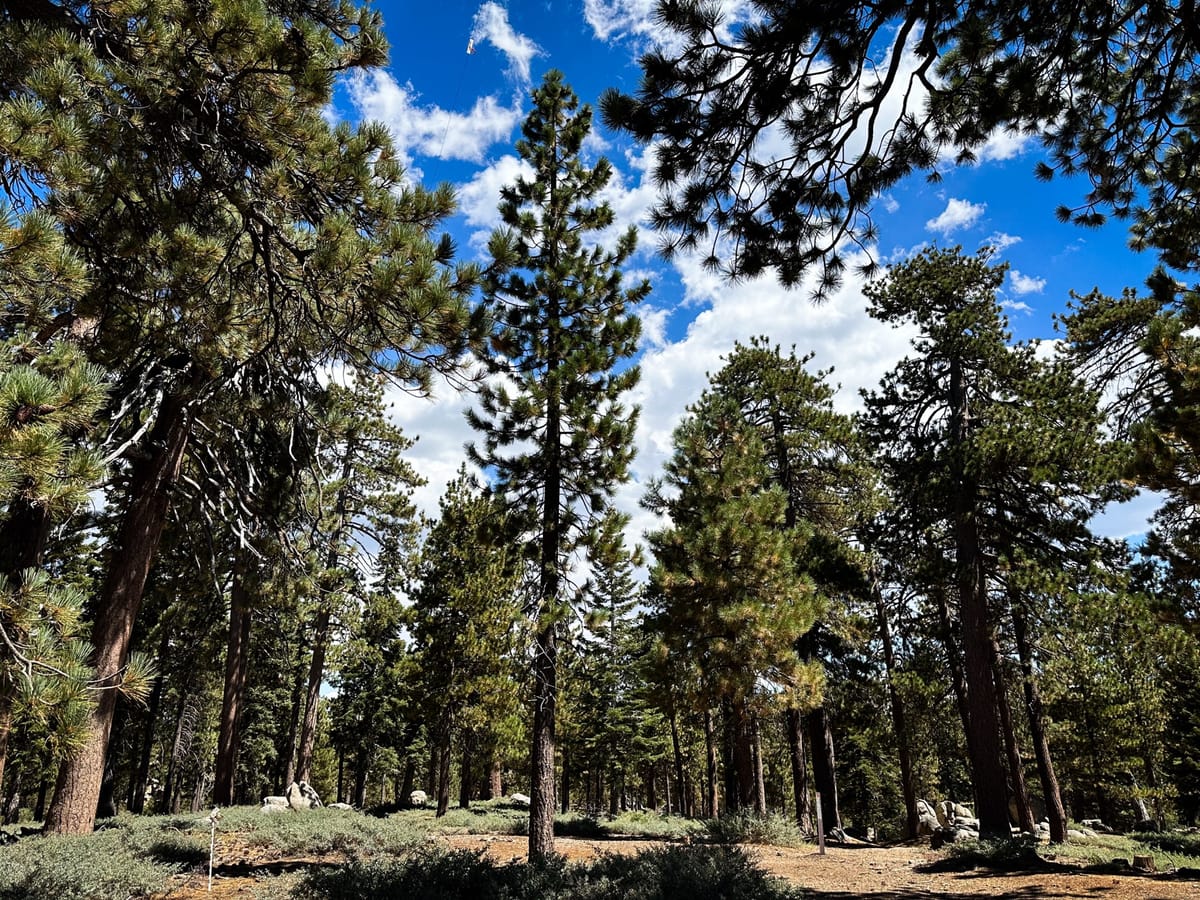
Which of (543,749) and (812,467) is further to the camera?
(812,467)

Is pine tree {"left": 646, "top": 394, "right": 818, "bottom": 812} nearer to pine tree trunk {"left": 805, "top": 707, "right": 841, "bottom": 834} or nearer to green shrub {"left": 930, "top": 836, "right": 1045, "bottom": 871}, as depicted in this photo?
pine tree trunk {"left": 805, "top": 707, "right": 841, "bottom": 834}

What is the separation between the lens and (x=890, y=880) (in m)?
9.84

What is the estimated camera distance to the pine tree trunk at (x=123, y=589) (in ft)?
28.2

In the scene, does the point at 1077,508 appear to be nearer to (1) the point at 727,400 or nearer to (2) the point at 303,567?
(1) the point at 727,400

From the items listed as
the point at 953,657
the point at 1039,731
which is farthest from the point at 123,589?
the point at 1039,731

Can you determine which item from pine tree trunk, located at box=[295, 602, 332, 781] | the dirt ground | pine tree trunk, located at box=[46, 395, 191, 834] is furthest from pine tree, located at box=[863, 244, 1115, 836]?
pine tree trunk, located at box=[295, 602, 332, 781]

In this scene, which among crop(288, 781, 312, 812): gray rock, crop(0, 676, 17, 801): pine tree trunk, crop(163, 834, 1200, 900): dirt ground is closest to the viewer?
crop(0, 676, 17, 801): pine tree trunk

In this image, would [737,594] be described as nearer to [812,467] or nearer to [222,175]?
[812,467]

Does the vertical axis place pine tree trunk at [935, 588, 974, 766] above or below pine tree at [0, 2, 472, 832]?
below

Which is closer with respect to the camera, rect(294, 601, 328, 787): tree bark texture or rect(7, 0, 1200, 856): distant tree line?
rect(7, 0, 1200, 856): distant tree line

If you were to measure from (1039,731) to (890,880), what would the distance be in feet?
27.6

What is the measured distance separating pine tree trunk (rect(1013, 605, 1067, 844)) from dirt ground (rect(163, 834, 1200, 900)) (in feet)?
13.1

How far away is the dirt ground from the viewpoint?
316 inches

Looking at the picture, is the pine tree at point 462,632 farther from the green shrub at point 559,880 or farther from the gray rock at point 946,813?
the gray rock at point 946,813
